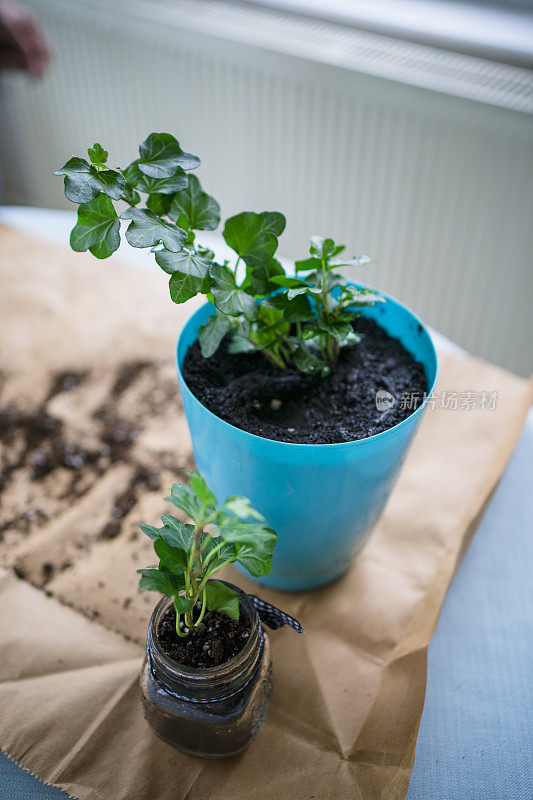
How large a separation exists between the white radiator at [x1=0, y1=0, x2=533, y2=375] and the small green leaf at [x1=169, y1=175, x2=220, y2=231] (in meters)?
0.94

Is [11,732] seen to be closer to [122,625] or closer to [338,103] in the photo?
[122,625]

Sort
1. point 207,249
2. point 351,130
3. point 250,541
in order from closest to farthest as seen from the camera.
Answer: point 250,541
point 207,249
point 351,130

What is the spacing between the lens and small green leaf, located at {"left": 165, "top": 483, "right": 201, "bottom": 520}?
1.24ft

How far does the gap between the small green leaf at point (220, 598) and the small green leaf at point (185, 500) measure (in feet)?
0.22

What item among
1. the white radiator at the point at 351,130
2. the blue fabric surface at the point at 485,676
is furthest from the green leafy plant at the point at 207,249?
the white radiator at the point at 351,130

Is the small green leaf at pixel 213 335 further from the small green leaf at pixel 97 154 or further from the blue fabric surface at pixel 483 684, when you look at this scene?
the blue fabric surface at pixel 483 684

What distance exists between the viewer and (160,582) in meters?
0.41

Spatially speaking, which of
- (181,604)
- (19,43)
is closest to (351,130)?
(19,43)

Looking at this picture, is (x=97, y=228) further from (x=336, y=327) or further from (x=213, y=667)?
(x=213, y=667)

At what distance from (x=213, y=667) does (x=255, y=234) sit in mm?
311

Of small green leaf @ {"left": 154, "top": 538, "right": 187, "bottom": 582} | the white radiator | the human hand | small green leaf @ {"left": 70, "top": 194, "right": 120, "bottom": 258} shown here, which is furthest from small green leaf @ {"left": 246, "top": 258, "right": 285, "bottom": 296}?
the human hand

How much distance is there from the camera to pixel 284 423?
1.70 ft

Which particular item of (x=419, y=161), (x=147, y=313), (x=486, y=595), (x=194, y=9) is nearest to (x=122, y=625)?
(x=486, y=595)

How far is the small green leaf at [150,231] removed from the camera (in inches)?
16.7
